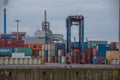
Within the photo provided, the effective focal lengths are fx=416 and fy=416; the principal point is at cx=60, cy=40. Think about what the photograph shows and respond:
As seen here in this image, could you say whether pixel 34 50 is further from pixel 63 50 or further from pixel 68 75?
pixel 68 75

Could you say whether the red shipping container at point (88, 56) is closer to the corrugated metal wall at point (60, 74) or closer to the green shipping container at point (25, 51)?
the green shipping container at point (25, 51)

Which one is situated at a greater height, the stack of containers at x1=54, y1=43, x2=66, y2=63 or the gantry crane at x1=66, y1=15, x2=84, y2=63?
the gantry crane at x1=66, y1=15, x2=84, y2=63

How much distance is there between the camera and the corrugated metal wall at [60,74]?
7544 centimetres

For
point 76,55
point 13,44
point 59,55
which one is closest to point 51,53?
point 59,55

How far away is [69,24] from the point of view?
114750 millimetres

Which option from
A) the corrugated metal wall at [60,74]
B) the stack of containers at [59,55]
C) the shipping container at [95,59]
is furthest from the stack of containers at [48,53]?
the corrugated metal wall at [60,74]

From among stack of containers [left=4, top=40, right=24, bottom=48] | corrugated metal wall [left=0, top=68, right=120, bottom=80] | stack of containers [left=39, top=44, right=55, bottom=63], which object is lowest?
corrugated metal wall [left=0, top=68, right=120, bottom=80]

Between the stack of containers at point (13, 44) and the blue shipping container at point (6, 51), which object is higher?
the stack of containers at point (13, 44)

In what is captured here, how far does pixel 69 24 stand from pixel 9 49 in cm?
1803

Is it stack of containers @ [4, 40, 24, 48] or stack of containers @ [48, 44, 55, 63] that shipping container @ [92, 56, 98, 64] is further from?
stack of containers @ [4, 40, 24, 48]

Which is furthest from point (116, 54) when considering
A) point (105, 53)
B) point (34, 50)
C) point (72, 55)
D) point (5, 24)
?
point (5, 24)

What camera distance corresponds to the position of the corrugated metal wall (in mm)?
75438

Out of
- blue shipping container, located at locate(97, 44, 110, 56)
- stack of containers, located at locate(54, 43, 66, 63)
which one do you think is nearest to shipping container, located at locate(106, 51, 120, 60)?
blue shipping container, located at locate(97, 44, 110, 56)

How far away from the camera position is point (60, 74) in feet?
253
